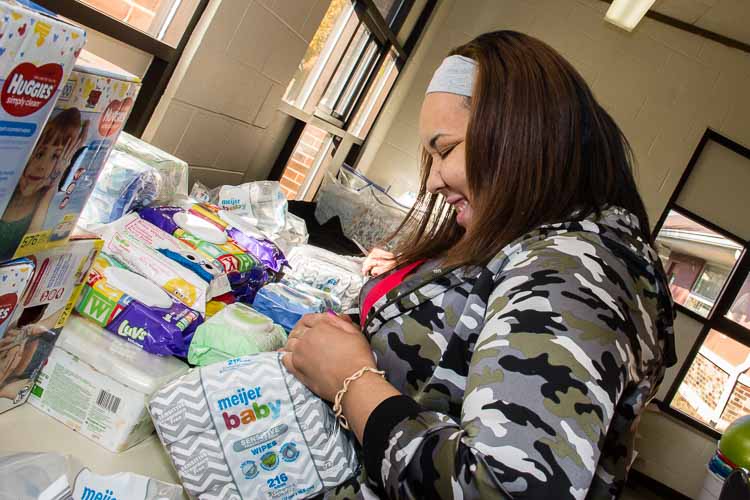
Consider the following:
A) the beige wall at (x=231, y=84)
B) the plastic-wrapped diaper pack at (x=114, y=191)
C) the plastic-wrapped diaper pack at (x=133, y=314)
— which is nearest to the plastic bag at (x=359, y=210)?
the beige wall at (x=231, y=84)

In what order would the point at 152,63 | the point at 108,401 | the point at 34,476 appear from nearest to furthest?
the point at 34,476 → the point at 108,401 → the point at 152,63

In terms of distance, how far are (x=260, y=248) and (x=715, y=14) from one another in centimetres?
431

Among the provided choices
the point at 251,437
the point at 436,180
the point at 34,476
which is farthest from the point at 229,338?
the point at 436,180

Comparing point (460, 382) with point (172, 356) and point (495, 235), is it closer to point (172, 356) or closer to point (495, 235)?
point (495, 235)

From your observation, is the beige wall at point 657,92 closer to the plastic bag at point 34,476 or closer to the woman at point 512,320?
the woman at point 512,320

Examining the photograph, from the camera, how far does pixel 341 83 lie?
388cm

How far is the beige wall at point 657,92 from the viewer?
15.3ft

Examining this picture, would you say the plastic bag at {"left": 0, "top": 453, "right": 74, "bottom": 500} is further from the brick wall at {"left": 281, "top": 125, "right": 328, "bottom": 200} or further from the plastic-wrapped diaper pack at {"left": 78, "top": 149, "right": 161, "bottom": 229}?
the brick wall at {"left": 281, "top": 125, "right": 328, "bottom": 200}

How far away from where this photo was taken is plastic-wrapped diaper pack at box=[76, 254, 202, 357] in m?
1.12

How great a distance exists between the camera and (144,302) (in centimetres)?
117

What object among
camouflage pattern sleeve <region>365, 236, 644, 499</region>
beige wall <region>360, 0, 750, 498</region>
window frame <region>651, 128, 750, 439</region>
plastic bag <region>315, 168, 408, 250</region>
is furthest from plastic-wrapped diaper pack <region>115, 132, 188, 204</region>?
window frame <region>651, 128, 750, 439</region>

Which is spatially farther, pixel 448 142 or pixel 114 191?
pixel 114 191

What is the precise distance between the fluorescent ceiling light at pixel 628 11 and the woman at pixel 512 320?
10.5 feet

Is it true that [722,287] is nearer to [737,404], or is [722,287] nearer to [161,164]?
[737,404]
